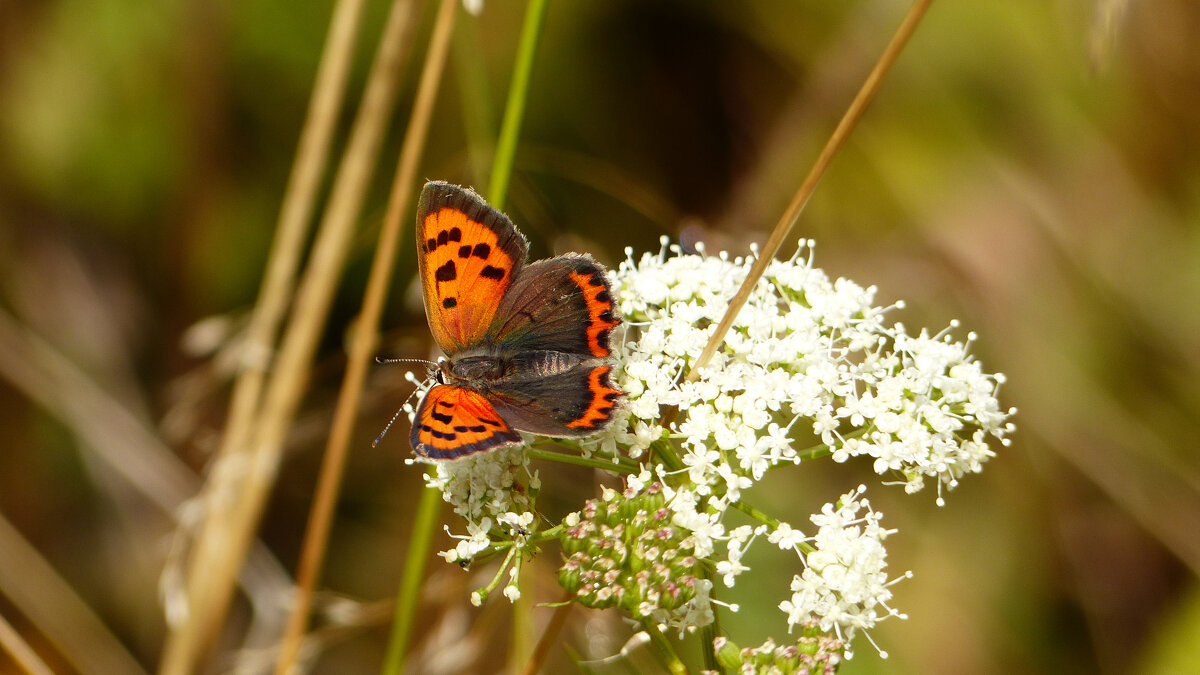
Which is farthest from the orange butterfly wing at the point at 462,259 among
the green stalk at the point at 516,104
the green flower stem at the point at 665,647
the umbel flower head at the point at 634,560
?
the green flower stem at the point at 665,647

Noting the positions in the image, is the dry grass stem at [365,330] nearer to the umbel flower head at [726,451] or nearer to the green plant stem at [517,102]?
the green plant stem at [517,102]

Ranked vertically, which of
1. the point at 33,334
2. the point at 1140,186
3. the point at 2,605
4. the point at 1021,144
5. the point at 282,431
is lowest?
the point at 2,605

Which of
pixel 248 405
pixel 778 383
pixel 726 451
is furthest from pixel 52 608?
pixel 778 383

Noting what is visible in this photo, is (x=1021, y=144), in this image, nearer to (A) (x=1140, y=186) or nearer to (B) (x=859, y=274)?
(A) (x=1140, y=186)

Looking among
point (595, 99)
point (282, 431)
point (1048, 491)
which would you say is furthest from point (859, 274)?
point (282, 431)

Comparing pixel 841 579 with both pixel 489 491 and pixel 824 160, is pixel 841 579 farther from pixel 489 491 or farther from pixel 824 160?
pixel 824 160
